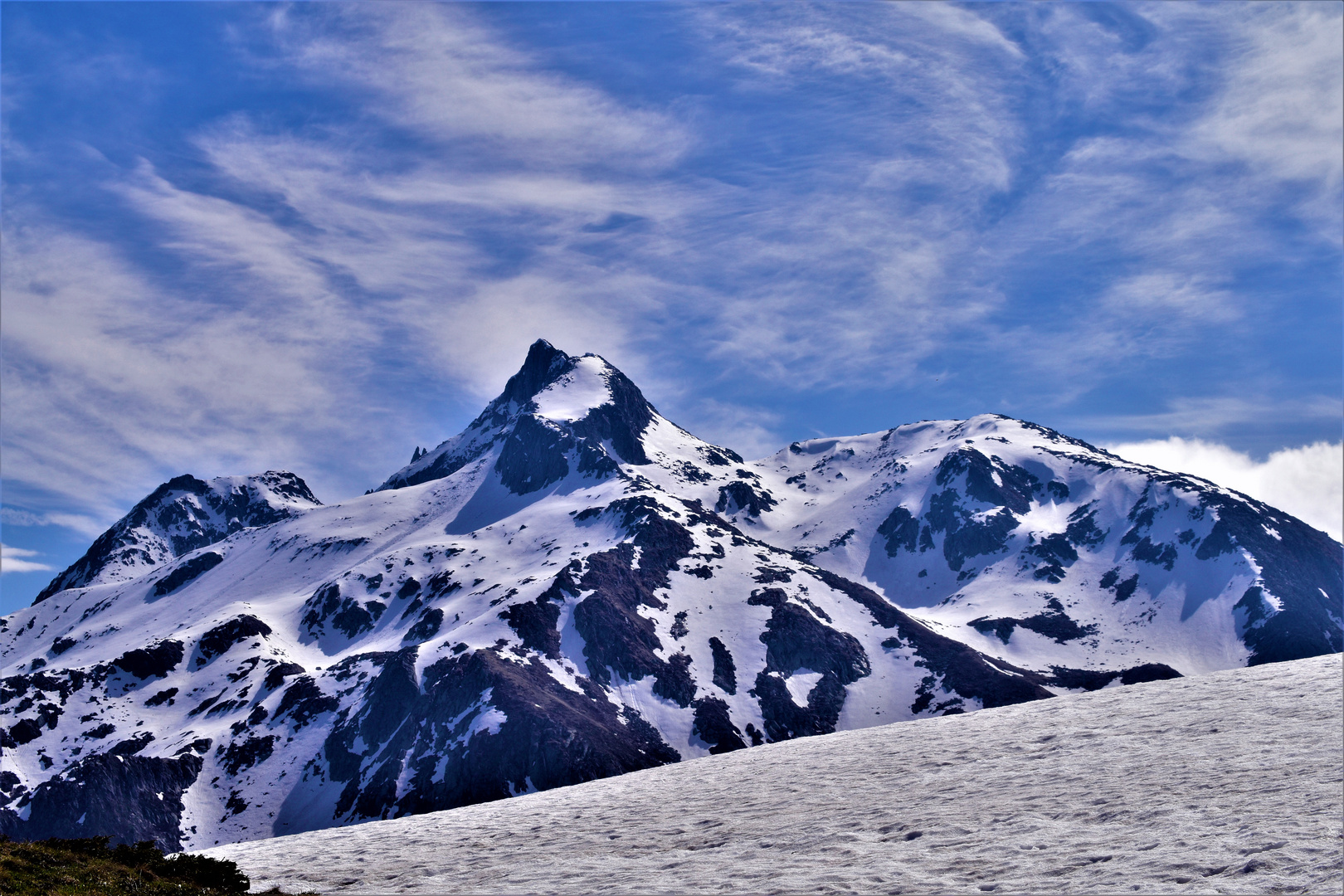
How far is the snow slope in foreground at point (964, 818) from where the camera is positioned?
3142 cm

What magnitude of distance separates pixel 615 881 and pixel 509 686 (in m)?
145

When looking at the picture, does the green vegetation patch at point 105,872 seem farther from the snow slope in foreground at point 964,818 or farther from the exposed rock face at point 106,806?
the exposed rock face at point 106,806

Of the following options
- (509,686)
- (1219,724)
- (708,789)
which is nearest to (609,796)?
(708,789)

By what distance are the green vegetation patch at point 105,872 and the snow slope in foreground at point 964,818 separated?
13.2 ft

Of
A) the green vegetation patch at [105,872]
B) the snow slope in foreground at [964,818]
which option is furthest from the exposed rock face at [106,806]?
the green vegetation patch at [105,872]

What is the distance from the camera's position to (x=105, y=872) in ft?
116

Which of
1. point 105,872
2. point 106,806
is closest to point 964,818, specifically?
point 105,872

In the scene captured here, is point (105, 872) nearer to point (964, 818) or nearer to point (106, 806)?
point (964, 818)

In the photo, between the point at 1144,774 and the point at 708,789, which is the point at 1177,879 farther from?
the point at 708,789

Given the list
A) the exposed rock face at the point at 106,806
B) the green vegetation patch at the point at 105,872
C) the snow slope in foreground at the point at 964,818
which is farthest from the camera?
the exposed rock face at the point at 106,806

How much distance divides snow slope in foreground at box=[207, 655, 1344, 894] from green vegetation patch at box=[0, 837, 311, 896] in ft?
13.2

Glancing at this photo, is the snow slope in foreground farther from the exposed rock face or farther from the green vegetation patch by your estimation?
the exposed rock face

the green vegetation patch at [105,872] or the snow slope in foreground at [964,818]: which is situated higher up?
the snow slope in foreground at [964,818]

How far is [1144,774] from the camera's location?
41312 millimetres
